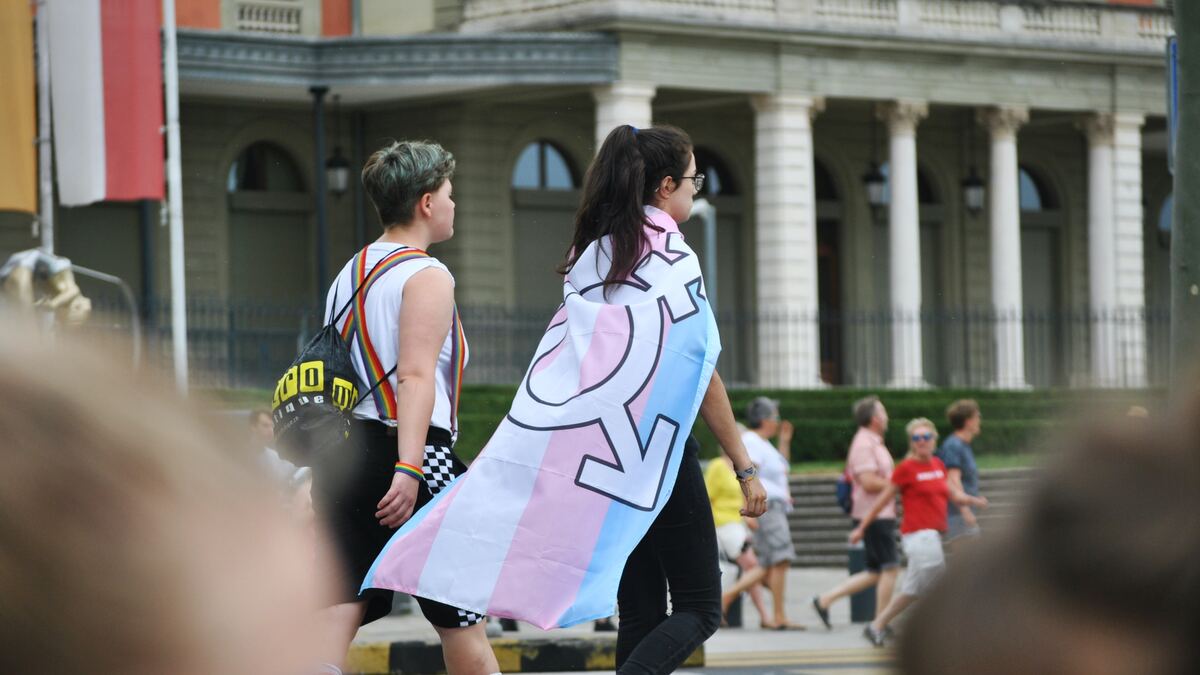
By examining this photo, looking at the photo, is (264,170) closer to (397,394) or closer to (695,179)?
(695,179)

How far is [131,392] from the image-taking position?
45.4 inches

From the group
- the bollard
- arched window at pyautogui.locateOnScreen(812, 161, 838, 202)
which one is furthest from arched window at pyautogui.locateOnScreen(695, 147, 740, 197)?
the bollard

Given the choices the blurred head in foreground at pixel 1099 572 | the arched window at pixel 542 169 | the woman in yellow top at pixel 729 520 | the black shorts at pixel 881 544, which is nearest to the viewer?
the blurred head in foreground at pixel 1099 572

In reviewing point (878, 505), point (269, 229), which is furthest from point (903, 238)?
point (878, 505)

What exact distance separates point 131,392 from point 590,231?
495 cm

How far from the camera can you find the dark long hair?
598 centimetres

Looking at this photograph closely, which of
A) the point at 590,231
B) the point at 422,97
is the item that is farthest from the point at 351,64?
the point at 590,231

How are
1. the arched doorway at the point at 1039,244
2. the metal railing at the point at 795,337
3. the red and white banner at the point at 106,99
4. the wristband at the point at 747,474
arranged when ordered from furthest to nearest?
the arched doorway at the point at 1039,244
the metal railing at the point at 795,337
the red and white banner at the point at 106,99
the wristband at the point at 747,474

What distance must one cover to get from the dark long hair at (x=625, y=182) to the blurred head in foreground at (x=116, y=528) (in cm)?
472

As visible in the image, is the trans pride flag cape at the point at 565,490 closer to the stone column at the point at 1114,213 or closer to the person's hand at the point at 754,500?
the person's hand at the point at 754,500

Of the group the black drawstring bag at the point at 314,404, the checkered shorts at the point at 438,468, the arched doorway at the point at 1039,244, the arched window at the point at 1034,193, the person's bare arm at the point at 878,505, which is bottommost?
the person's bare arm at the point at 878,505

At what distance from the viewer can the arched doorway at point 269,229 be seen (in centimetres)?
3312

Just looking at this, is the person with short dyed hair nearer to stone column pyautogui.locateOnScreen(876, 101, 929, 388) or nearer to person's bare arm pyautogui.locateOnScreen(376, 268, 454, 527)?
person's bare arm pyautogui.locateOnScreen(376, 268, 454, 527)

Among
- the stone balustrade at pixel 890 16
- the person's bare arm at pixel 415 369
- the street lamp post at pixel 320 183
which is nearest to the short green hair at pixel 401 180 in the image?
the person's bare arm at pixel 415 369
